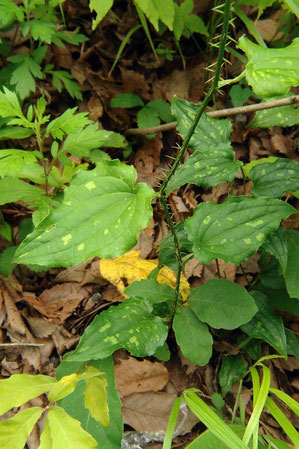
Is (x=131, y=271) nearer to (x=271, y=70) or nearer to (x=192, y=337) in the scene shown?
(x=192, y=337)

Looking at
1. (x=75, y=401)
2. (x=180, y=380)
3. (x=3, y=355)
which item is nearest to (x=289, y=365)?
(x=180, y=380)

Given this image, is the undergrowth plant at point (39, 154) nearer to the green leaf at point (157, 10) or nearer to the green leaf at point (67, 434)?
the green leaf at point (157, 10)

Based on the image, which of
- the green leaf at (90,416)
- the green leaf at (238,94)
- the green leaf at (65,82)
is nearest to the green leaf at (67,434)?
the green leaf at (90,416)

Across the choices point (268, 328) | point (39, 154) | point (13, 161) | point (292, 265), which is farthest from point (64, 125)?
point (268, 328)

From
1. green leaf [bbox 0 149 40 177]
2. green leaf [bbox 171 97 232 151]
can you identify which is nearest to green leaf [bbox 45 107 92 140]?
green leaf [bbox 0 149 40 177]

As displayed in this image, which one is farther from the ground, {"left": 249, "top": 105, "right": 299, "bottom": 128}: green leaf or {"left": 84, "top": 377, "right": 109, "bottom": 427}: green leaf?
{"left": 249, "top": 105, "right": 299, "bottom": 128}: green leaf

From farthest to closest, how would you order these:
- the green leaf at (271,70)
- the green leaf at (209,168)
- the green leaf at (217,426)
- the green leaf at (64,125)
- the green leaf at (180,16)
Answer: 1. the green leaf at (180,16)
2. the green leaf at (64,125)
3. the green leaf at (209,168)
4. the green leaf at (217,426)
5. the green leaf at (271,70)

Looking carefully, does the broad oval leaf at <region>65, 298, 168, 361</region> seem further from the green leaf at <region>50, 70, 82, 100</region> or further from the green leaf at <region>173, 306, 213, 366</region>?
the green leaf at <region>50, 70, 82, 100</region>

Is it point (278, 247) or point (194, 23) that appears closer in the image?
point (278, 247)
